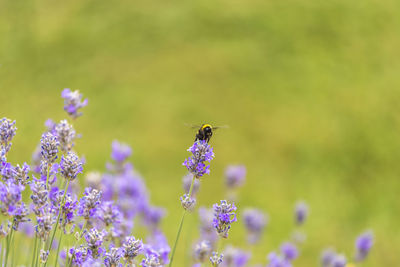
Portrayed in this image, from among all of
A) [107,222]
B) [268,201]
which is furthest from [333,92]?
[107,222]

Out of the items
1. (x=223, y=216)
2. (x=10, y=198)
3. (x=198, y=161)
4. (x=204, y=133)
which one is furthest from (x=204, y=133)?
(x=10, y=198)

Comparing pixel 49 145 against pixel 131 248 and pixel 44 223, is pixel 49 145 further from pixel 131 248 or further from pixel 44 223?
A: pixel 131 248

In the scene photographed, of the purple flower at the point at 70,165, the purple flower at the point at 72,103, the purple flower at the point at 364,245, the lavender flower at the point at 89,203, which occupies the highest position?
the purple flower at the point at 364,245

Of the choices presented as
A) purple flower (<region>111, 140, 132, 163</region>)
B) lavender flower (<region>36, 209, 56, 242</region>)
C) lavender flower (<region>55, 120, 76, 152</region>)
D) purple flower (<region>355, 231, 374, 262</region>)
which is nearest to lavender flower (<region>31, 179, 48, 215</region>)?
lavender flower (<region>36, 209, 56, 242</region>)

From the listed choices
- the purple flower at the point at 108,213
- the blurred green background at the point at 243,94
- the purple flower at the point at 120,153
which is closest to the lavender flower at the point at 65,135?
the purple flower at the point at 108,213

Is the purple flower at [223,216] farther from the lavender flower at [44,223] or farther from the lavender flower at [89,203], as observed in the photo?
the lavender flower at [44,223]
